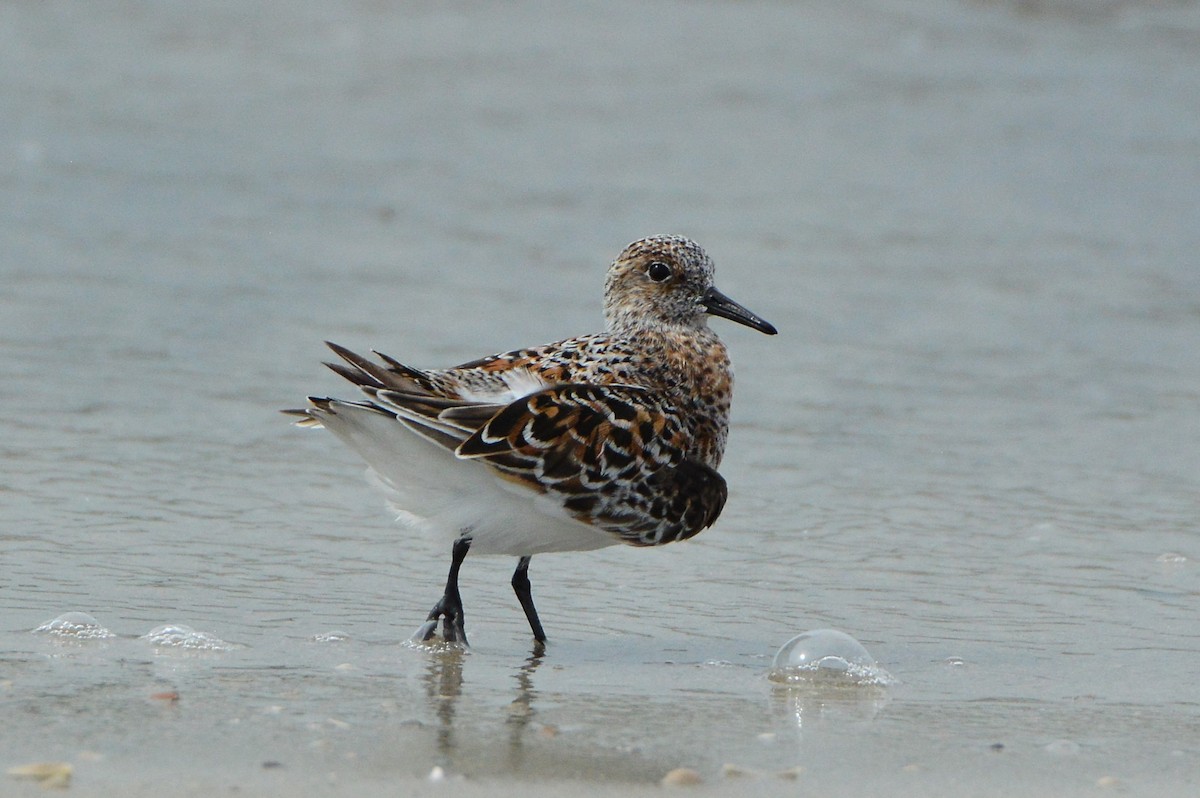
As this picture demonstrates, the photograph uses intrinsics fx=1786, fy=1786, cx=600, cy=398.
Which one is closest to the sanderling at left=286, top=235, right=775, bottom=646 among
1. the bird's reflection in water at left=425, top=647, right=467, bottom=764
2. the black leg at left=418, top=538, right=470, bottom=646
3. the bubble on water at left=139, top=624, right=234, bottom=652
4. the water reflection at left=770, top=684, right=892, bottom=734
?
the black leg at left=418, top=538, right=470, bottom=646

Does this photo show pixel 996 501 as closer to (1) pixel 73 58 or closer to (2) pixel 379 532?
(2) pixel 379 532

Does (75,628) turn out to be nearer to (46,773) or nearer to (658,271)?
(46,773)

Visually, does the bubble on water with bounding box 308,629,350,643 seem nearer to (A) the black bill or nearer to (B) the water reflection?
(B) the water reflection

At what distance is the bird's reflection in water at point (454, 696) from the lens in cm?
424

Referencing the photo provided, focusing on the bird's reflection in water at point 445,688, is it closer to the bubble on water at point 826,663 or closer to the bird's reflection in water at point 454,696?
the bird's reflection in water at point 454,696

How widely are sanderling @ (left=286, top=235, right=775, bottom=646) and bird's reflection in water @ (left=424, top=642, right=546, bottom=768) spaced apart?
6.5 inches

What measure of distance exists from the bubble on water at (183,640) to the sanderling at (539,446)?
0.61 meters

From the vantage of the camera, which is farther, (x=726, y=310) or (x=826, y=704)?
(x=726, y=310)

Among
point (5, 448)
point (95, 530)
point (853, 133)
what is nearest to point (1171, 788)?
point (95, 530)

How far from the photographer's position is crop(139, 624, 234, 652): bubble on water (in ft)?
16.7

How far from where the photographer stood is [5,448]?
7.22 metres

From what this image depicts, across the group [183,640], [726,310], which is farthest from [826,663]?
[183,640]

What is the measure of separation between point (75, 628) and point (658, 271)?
239 centimetres

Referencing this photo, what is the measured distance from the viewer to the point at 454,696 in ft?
15.6
